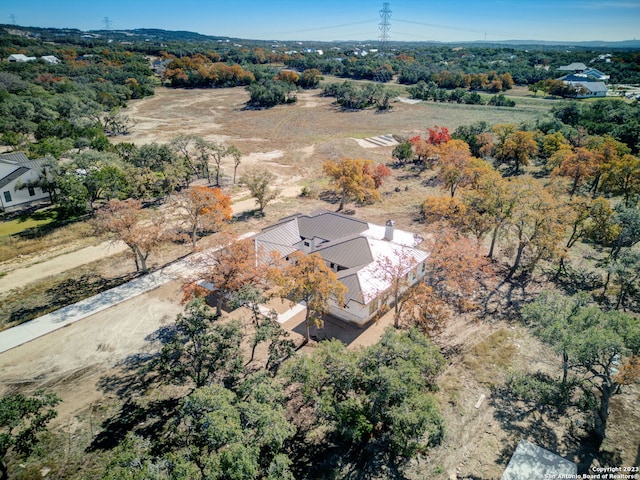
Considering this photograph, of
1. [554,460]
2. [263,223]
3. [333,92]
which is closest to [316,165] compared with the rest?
[263,223]

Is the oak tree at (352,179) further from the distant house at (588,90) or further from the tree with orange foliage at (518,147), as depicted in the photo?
the distant house at (588,90)

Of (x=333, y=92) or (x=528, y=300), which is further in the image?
(x=333, y=92)

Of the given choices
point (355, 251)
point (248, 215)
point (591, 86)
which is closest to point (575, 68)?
point (591, 86)

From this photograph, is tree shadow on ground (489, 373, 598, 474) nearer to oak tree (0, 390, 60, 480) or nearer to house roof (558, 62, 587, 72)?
oak tree (0, 390, 60, 480)

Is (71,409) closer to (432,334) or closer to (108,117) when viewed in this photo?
(432,334)

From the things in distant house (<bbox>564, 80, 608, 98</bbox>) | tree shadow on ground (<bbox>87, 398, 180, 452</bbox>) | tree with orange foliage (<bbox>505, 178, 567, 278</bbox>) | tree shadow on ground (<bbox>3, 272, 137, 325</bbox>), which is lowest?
tree shadow on ground (<bbox>87, 398, 180, 452</bbox>)

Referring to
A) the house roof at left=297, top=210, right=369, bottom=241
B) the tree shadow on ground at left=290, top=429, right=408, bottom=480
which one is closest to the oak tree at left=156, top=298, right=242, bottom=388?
the tree shadow on ground at left=290, top=429, right=408, bottom=480
